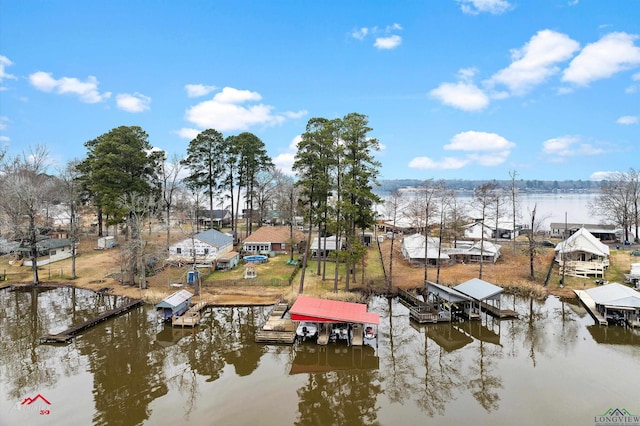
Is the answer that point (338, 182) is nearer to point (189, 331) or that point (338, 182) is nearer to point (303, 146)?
point (303, 146)

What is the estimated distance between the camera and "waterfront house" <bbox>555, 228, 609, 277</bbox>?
33.7 meters

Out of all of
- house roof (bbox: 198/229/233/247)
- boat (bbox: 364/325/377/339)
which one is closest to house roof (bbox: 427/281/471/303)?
boat (bbox: 364/325/377/339)

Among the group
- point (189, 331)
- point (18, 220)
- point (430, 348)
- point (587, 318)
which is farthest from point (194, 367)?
point (18, 220)

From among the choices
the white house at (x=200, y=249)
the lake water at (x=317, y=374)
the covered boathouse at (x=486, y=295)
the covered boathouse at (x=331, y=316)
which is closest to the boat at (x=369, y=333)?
the covered boathouse at (x=331, y=316)

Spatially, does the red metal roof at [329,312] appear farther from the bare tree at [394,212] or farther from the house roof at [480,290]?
the bare tree at [394,212]

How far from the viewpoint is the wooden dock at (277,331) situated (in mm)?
21266

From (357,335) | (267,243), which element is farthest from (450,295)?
(267,243)

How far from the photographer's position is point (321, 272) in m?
35.5

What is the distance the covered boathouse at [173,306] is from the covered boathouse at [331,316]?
8.33 meters

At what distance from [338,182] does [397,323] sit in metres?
11.3

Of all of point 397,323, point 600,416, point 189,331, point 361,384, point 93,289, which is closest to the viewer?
point 600,416

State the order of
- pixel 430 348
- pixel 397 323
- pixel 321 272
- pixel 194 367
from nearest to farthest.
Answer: pixel 194 367 < pixel 430 348 < pixel 397 323 < pixel 321 272

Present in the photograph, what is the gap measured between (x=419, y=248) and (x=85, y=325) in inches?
1224

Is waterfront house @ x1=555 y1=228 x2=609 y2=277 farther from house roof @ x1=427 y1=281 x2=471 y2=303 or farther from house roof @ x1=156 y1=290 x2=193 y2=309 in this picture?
house roof @ x1=156 y1=290 x2=193 y2=309
